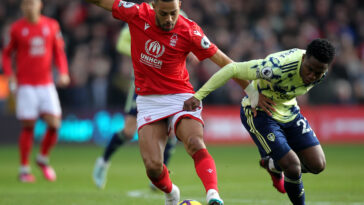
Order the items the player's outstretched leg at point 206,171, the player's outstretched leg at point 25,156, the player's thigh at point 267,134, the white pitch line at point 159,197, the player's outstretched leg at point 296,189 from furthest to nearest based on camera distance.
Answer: the player's outstretched leg at point 25,156
the white pitch line at point 159,197
the player's thigh at point 267,134
the player's outstretched leg at point 296,189
the player's outstretched leg at point 206,171

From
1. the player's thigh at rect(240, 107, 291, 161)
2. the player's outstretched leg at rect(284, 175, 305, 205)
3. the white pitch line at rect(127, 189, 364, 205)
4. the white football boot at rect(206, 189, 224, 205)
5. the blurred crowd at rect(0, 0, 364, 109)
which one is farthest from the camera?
the blurred crowd at rect(0, 0, 364, 109)

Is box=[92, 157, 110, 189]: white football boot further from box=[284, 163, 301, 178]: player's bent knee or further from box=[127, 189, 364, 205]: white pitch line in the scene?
box=[284, 163, 301, 178]: player's bent knee

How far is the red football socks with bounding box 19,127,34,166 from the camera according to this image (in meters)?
10.6

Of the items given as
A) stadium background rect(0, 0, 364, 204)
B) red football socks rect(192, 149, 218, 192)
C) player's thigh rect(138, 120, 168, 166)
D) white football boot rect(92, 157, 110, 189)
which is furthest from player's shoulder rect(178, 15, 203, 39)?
stadium background rect(0, 0, 364, 204)

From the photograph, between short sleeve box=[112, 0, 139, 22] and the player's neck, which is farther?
the player's neck

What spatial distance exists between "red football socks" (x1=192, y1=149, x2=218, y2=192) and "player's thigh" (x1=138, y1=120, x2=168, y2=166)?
43 cm

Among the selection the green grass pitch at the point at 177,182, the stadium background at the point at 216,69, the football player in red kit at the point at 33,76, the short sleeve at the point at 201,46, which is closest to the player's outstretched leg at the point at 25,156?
the football player in red kit at the point at 33,76

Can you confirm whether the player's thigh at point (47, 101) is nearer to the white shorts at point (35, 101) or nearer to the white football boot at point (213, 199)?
the white shorts at point (35, 101)

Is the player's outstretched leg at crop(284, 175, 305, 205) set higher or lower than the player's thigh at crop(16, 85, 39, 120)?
higher

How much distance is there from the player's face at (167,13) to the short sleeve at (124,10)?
13.7 inches

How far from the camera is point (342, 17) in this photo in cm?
2006

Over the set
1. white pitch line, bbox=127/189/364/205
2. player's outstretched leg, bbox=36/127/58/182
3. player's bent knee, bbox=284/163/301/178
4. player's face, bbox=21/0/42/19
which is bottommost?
player's outstretched leg, bbox=36/127/58/182

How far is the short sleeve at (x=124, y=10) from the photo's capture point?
21.5ft

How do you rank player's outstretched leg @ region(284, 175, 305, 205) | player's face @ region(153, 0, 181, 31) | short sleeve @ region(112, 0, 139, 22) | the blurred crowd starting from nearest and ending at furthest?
player's face @ region(153, 0, 181, 31) → player's outstretched leg @ region(284, 175, 305, 205) → short sleeve @ region(112, 0, 139, 22) → the blurred crowd
